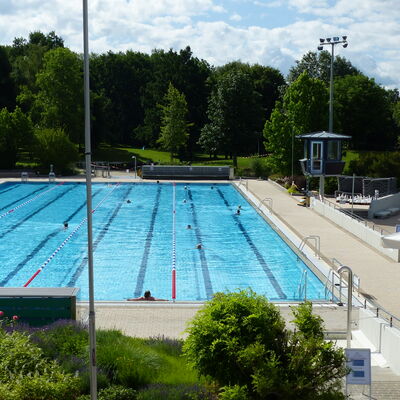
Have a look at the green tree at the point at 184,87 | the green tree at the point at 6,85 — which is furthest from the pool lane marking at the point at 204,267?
the green tree at the point at 6,85

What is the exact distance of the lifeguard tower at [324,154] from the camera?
91.4ft

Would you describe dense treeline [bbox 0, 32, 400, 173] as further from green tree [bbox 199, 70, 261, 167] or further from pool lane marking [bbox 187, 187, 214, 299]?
pool lane marking [bbox 187, 187, 214, 299]

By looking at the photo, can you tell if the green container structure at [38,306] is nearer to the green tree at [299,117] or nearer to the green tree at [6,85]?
the green tree at [299,117]

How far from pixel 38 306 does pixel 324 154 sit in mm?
19740

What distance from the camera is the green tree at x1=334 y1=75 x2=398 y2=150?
55.9 metres

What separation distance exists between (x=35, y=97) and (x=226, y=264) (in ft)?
117

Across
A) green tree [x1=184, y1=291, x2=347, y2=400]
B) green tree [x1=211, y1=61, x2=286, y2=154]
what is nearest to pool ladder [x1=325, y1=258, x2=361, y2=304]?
green tree [x1=184, y1=291, x2=347, y2=400]

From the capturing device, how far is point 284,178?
121 feet

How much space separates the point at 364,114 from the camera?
2231 inches

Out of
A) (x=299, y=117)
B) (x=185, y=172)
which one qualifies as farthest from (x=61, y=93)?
(x=299, y=117)

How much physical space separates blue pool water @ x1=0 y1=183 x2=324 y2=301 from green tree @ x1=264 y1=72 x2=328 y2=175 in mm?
5561

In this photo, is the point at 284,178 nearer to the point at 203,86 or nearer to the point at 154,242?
the point at 154,242

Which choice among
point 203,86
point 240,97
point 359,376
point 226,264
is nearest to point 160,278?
point 226,264

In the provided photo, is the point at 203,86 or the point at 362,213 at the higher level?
the point at 203,86
